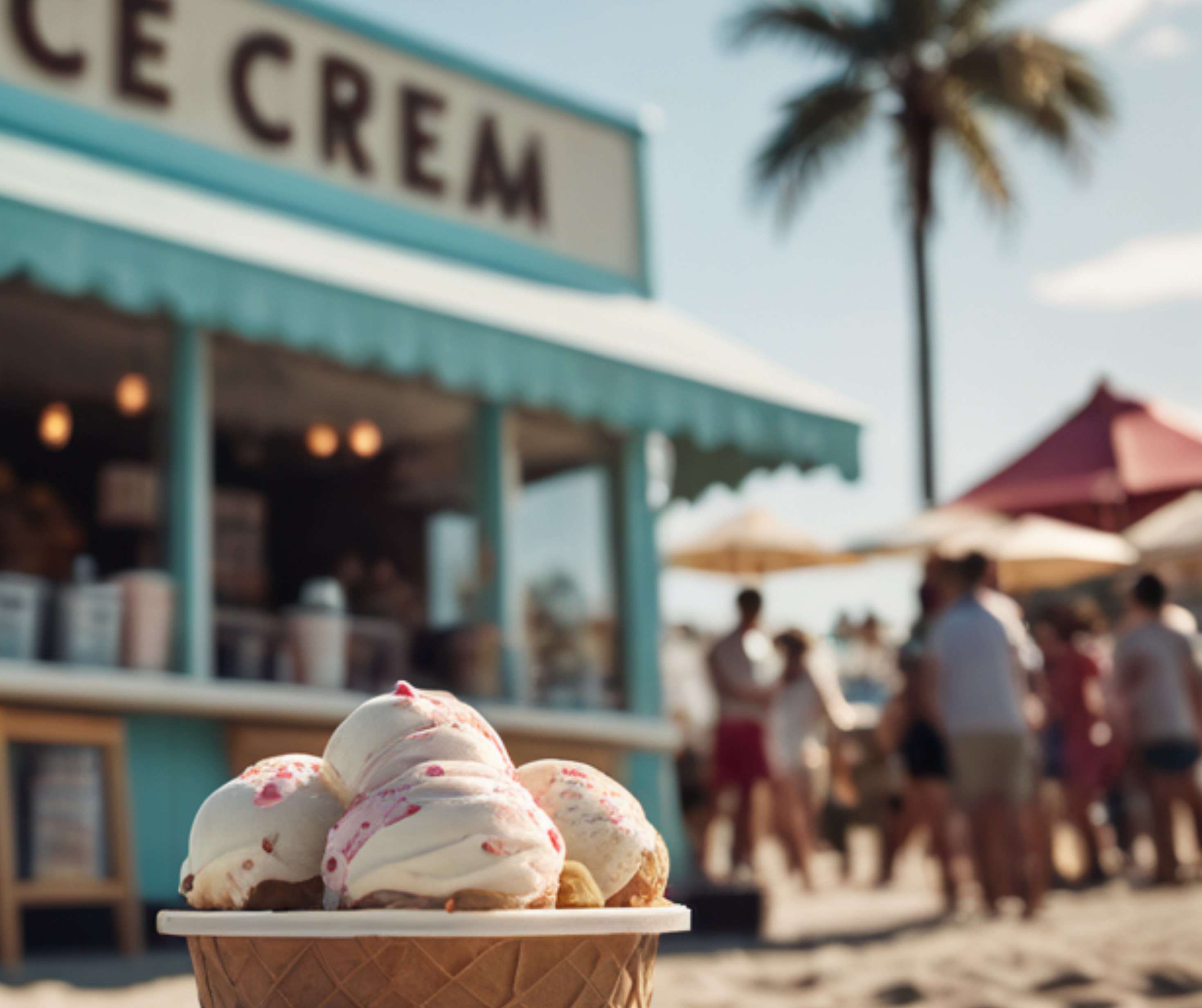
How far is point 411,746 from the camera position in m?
1.85

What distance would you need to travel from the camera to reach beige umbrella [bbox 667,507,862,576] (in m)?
13.3

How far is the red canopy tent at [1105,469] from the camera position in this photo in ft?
37.6

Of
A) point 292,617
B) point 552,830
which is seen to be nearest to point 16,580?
point 292,617

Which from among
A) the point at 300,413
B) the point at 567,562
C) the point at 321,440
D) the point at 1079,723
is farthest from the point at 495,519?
the point at 1079,723

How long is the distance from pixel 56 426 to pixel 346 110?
2.17 metres

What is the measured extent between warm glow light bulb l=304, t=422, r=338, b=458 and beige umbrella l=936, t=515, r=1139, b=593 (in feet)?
13.9

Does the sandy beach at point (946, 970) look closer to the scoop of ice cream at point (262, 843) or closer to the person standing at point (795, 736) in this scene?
the person standing at point (795, 736)

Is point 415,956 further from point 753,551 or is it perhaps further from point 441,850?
point 753,551

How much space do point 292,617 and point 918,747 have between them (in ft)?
10.9

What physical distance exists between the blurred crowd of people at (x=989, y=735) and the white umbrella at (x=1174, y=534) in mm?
603

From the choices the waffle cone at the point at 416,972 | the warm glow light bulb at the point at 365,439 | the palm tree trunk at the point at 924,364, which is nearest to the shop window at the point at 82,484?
the warm glow light bulb at the point at 365,439

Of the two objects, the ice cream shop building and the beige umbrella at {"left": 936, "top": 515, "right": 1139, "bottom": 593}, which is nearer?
the ice cream shop building

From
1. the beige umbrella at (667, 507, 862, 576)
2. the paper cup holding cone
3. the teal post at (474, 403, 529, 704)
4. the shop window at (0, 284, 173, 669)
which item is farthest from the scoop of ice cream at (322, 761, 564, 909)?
the beige umbrella at (667, 507, 862, 576)

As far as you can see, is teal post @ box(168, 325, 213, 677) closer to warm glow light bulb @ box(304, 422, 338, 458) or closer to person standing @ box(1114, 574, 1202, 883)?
warm glow light bulb @ box(304, 422, 338, 458)
